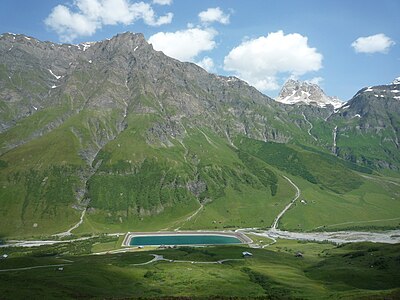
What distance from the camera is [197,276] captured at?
123 metres

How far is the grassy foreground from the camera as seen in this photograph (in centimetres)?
9719

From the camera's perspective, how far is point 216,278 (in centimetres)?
12050

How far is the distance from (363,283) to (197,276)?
5063cm

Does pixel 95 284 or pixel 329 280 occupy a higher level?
pixel 95 284

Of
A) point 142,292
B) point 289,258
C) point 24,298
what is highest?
point 24,298

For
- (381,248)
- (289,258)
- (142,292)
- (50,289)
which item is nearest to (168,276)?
(142,292)

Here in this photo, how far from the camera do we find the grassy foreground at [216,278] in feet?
319

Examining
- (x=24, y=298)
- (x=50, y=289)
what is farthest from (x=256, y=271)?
(x=24, y=298)

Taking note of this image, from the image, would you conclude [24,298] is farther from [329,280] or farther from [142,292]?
[329,280]

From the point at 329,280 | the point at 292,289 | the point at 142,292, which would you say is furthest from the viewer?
the point at 329,280

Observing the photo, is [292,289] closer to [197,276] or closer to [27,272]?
[197,276]

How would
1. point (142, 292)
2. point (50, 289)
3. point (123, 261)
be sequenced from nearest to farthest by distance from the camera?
point (50, 289), point (142, 292), point (123, 261)

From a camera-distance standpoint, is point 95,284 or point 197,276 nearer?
point 95,284

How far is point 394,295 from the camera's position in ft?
266
